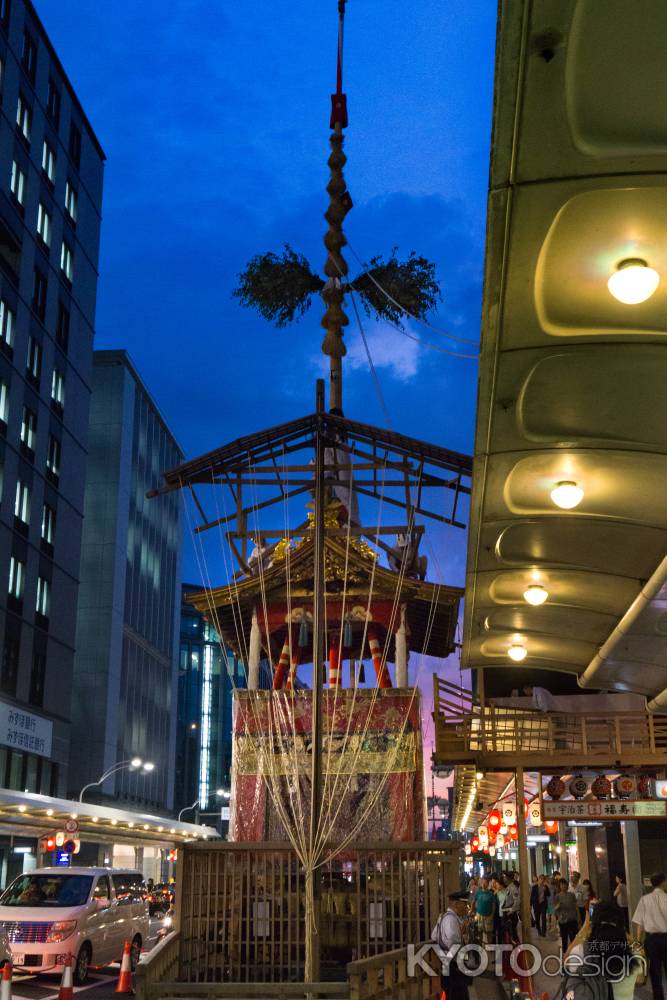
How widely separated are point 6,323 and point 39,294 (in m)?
4.67

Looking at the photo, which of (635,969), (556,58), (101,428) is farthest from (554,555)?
(101,428)

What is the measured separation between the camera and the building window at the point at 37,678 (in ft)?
149

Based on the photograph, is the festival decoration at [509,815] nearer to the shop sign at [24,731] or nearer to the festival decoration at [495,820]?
the festival decoration at [495,820]

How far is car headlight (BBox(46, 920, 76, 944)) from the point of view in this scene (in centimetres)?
1783

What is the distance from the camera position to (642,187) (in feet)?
18.5

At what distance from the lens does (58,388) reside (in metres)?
50.4

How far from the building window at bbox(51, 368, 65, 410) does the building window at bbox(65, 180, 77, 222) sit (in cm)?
846

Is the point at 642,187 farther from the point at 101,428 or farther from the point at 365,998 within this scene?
the point at 101,428

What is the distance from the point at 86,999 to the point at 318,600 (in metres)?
7.30

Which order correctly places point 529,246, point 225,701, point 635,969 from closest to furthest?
point 529,246 → point 635,969 → point 225,701

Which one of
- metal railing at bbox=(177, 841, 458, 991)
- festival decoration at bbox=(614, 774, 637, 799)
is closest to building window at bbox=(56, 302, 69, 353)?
festival decoration at bbox=(614, 774, 637, 799)

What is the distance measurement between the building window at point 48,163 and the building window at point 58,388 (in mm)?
9284

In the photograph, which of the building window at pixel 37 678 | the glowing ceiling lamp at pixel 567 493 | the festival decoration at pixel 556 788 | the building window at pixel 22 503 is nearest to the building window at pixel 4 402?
the building window at pixel 22 503

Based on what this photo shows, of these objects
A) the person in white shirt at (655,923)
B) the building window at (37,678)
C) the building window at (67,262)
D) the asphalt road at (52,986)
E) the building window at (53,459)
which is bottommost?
the asphalt road at (52,986)
